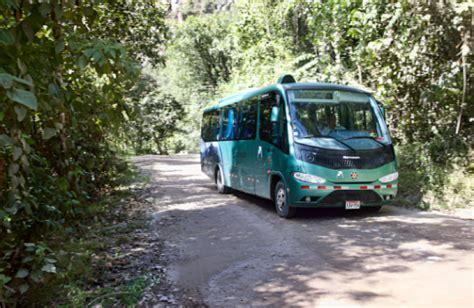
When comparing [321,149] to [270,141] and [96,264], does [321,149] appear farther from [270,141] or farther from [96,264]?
[96,264]

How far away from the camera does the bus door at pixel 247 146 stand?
10.4 metres

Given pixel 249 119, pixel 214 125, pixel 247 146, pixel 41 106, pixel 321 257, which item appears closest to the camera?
pixel 41 106

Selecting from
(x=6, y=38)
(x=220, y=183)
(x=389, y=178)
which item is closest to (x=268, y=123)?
(x=389, y=178)

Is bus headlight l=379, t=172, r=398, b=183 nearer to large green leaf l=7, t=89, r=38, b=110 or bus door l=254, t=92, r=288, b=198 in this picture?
bus door l=254, t=92, r=288, b=198

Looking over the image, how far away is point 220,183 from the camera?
43.7ft

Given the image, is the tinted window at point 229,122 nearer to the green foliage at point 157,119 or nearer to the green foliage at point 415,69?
the green foliage at point 415,69

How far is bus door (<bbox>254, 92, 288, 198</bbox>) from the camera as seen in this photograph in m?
8.84

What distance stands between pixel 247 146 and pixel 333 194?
120 inches

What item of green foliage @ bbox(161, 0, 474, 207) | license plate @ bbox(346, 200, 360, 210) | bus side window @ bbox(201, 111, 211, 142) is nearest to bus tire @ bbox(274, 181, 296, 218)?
license plate @ bbox(346, 200, 360, 210)

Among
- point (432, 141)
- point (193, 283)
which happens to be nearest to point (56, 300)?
→ point (193, 283)

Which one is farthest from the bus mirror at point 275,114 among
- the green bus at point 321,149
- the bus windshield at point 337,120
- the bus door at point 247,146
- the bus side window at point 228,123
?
Answer: the bus side window at point 228,123

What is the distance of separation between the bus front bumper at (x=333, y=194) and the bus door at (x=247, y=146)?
2.15 m

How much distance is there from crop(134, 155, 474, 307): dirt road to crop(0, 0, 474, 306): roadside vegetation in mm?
1020

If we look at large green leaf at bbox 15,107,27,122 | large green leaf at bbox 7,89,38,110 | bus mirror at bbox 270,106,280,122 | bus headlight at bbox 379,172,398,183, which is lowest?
bus headlight at bbox 379,172,398,183
